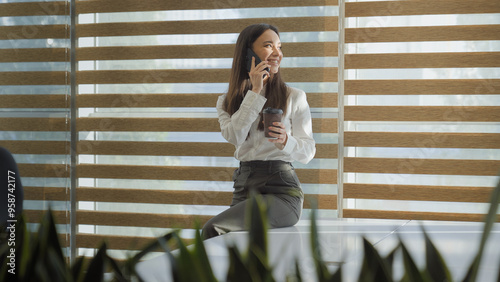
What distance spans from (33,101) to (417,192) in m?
2.91

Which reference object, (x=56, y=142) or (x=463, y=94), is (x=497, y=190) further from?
(x=463, y=94)

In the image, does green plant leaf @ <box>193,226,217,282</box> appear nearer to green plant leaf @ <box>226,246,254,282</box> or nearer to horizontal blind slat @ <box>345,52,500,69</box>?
green plant leaf @ <box>226,246,254,282</box>

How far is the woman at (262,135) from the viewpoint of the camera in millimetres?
2689

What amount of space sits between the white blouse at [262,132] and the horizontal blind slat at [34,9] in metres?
1.10

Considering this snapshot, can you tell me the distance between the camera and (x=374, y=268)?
0.41 metres

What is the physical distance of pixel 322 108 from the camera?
3.63 meters

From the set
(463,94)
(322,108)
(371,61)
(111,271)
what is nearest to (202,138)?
(322,108)

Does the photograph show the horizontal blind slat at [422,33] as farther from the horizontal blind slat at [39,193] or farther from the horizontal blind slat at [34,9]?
the horizontal blind slat at [39,193]

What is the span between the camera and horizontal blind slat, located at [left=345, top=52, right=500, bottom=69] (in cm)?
375

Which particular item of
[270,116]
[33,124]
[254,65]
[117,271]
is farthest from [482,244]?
[254,65]

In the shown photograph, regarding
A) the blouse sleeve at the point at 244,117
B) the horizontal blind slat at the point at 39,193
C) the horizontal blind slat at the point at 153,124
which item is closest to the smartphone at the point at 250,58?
the blouse sleeve at the point at 244,117

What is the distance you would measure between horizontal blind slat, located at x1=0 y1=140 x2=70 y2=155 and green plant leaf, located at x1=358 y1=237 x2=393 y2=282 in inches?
54.5

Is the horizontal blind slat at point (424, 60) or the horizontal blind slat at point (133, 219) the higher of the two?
the horizontal blind slat at point (424, 60)

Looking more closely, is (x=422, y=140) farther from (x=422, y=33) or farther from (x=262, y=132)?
(x=262, y=132)
